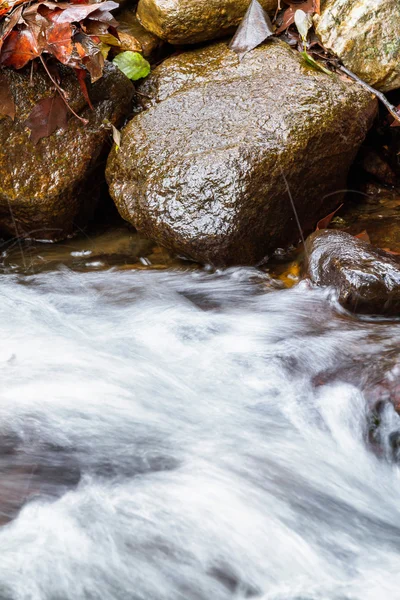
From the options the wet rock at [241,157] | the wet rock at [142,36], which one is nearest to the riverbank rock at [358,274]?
the wet rock at [241,157]

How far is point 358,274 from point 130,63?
2.29 meters

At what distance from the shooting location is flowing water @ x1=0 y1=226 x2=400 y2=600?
1870mm

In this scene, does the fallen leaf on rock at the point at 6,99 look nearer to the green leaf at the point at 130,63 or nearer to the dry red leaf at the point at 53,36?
the dry red leaf at the point at 53,36

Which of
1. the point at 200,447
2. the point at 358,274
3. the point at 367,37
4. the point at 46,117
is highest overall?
the point at 367,37

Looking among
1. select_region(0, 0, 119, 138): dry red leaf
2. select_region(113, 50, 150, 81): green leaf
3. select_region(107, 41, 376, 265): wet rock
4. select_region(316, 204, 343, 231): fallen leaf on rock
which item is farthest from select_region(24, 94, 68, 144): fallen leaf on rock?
select_region(316, 204, 343, 231): fallen leaf on rock

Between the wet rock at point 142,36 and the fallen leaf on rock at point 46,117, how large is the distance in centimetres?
87

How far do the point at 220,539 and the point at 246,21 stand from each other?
3.46 metres

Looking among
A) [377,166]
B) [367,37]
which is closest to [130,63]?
[367,37]

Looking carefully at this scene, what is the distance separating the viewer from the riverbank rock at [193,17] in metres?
3.91

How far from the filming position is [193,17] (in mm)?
3943

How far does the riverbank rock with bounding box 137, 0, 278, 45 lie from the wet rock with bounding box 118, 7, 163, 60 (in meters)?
0.10

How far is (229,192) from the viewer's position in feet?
10.9

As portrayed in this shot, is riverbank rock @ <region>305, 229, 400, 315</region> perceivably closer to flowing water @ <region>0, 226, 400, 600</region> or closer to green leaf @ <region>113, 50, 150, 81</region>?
flowing water @ <region>0, 226, 400, 600</region>

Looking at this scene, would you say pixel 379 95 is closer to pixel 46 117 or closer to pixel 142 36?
pixel 142 36
